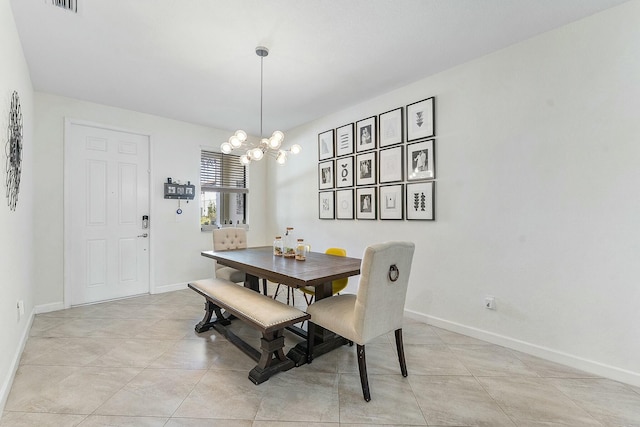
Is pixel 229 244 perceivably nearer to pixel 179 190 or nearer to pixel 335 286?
pixel 179 190

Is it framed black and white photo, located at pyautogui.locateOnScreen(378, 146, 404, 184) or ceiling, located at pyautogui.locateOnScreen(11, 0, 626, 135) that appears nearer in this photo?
ceiling, located at pyautogui.locateOnScreen(11, 0, 626, 135)

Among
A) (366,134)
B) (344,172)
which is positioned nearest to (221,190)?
(344,172)

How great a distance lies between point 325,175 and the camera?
4109 millimetres

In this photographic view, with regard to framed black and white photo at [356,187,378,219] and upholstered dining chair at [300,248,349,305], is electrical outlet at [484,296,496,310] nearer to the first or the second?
upholstered dining chair at [300,248,349,305]

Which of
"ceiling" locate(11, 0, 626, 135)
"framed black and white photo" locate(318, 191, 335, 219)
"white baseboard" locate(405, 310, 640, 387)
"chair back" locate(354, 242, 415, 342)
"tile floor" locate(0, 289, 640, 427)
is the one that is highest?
"ceiling" locate(11, 0, 626, 135)

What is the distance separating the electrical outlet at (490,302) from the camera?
2531 mm

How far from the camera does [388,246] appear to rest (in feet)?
5.84

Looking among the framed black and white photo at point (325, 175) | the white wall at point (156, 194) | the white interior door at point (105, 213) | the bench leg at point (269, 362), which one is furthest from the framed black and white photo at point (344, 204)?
the white interior door at point (105, 213)

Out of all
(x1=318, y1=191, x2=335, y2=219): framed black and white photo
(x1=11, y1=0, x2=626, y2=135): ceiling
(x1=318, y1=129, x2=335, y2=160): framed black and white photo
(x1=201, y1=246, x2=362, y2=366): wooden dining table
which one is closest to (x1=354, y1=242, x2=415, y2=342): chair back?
(x1=201, y1=246, x2=362, y2=366): wooden dining table

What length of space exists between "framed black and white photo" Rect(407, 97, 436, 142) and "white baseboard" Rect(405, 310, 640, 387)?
1.94 meters

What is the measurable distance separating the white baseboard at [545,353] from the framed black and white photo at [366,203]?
1.30 metres

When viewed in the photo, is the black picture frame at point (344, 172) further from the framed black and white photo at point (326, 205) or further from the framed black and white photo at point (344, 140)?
the framed black and white photo at point (326, 205)

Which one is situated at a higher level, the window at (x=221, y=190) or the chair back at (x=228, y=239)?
the window at (x=221, y=190)

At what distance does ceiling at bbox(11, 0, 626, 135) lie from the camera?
1.97 metres
